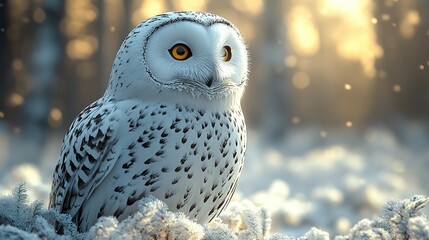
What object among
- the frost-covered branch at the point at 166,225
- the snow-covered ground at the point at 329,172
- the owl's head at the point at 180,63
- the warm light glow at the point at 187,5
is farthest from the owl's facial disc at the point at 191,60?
the warm light glow at the point at 187,5

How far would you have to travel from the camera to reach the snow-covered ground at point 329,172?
9.39ft

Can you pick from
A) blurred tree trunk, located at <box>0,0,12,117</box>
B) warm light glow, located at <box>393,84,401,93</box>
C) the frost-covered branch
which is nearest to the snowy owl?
the frost-covered branch

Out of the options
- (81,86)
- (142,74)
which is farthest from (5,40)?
(142,74)

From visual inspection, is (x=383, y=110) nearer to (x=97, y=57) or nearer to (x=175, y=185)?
(x=97, y=57)

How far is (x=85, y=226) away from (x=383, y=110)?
4.51m

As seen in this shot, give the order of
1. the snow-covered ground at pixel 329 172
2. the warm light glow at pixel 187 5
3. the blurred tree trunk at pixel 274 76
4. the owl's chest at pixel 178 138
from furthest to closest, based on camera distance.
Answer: the blurred tree trunk at pixel 274 76
the warm light glow at pixel 187 5
the snow-covered ground at pixel 329 172
the owl's chest at pixel 178 138

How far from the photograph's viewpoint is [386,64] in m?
5.00

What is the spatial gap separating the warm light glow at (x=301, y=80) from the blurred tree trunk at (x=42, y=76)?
2.07m

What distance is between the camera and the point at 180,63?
3.94 feet

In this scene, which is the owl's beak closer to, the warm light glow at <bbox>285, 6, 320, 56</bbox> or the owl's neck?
the owl's neck

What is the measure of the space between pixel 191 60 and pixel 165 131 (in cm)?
16

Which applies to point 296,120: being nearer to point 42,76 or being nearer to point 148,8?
point 148,8

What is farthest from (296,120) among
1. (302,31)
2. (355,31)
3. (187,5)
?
(187,5)

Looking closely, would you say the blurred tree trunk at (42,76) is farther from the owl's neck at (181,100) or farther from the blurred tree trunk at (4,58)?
the owl's neck at (181,100)
